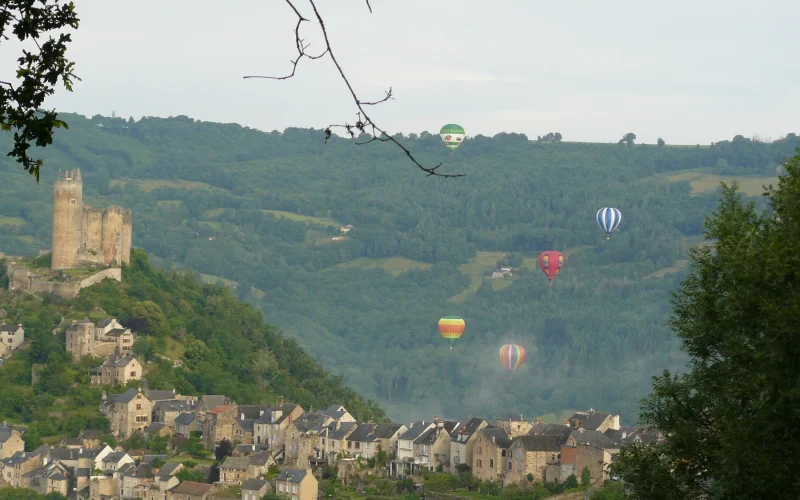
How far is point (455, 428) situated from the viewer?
66938mm

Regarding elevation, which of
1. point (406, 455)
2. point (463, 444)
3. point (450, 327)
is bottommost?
point (450, 327)

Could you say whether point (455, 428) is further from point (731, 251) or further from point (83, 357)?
point (731, 251)

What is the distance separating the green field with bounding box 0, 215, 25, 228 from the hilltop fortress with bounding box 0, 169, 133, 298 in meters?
103

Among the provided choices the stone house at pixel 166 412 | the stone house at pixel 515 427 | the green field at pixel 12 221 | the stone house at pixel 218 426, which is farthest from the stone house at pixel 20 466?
the green field at pixel 12 221

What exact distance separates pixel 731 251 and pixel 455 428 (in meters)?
49.4

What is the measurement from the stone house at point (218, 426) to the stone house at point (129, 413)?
2806 mm

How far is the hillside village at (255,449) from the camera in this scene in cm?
5934

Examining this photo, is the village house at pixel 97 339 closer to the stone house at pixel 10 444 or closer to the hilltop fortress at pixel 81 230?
the hilltop fortress at pixel 81 230

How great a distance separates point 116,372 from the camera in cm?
7344

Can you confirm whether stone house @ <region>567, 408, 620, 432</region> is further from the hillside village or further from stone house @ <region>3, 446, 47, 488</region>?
stone house @ <region>3, 446, 47, 488</region>

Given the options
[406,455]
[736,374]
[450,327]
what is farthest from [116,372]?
[450,327]

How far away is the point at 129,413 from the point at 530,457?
Answer: 2026 cm

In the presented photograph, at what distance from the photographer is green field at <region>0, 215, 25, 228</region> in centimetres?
18150

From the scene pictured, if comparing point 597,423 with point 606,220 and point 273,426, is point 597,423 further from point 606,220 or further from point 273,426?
point 606,220
